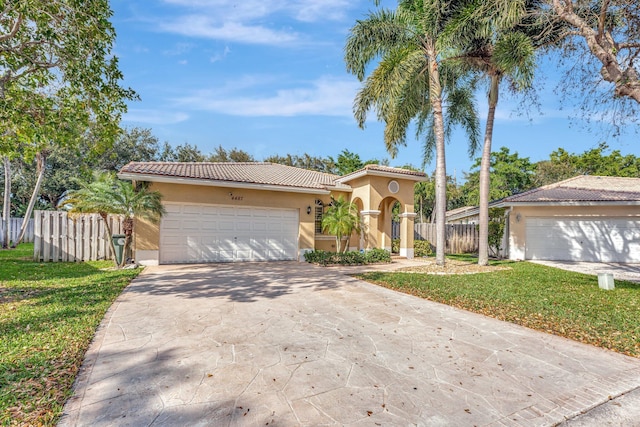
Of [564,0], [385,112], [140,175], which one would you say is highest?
[564,0]

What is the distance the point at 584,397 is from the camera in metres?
3.24

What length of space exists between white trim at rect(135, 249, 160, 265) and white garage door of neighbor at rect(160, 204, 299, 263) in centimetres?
30

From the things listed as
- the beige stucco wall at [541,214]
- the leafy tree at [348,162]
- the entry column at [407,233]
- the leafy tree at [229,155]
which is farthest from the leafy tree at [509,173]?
the leafy tree at [229,155]

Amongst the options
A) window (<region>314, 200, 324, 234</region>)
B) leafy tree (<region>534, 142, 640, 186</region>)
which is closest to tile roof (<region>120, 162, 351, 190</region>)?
window (<region>314, 200, 324, 234</region>)

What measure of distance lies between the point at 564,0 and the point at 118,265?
1557 centimetres

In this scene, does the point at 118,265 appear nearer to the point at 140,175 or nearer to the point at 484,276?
the point at 140,175

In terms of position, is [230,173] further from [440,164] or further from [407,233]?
[407,233]

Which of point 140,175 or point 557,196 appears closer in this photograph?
point 140,175

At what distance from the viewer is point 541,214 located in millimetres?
16125

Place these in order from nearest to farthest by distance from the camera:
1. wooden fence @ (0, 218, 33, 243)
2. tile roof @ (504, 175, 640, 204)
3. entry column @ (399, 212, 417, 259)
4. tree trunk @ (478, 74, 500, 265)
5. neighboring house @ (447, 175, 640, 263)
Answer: tree trunk @ (478, 74, 500, 265)
neighboring house @ (447, 175, 640, 263)
tile roof @ (504, 175, 640, 204)
entry column @ (399, 212, 417, 259)
wooden fence @ (0, 218, 33, 243)

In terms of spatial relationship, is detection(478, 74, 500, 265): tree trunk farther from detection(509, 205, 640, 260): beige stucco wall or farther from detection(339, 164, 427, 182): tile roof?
detection(509, 205, 640, 260): beige stucco wall

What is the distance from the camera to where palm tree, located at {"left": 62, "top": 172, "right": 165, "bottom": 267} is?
10.3 meters

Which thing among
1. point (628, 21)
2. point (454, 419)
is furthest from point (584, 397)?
point (628, 21)

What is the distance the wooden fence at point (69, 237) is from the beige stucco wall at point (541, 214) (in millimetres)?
19155
